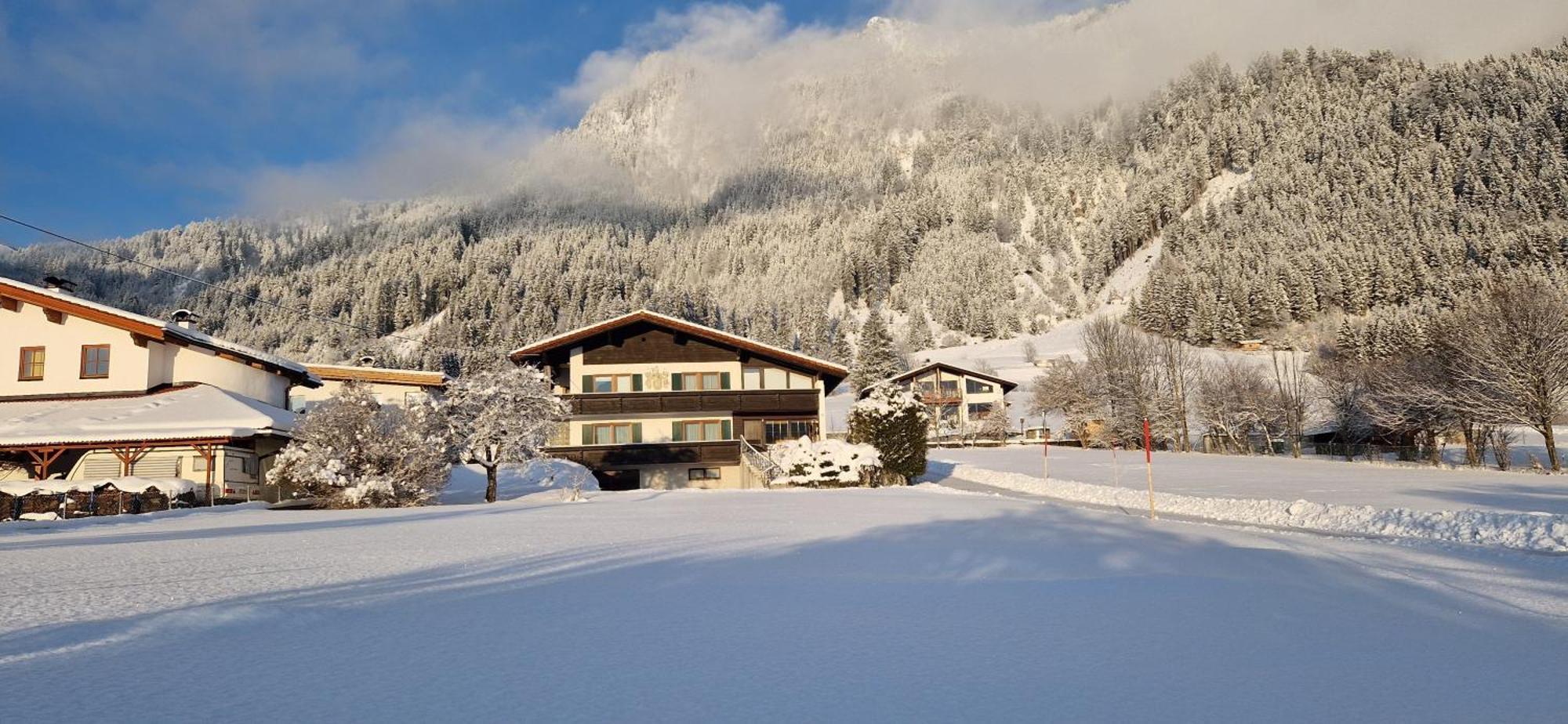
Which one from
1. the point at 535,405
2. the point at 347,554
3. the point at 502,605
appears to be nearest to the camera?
the point at 502,605

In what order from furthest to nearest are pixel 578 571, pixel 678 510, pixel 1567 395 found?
pixel 1567 395, pixel 678 510, pixel 578 571

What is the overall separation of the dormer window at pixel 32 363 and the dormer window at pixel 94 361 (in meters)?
1.56

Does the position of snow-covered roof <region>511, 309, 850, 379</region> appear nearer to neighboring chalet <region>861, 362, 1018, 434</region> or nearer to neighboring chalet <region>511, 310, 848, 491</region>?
neighboring chalet <region>511, 310, 848, 491</region>

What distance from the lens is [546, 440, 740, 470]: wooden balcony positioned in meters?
39.3

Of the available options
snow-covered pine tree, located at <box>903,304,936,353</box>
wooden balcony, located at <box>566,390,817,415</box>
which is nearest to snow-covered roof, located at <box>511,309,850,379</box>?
wooden balcony, located at <box>566,390,817,415</box>

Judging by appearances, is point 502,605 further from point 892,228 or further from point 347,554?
point 892,228

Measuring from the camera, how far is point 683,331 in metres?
40.8

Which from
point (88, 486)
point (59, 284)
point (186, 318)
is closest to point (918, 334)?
point (186, 318)

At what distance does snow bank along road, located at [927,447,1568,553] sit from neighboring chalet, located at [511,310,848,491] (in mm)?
8414

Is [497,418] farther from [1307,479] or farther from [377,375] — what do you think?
[1307,479]

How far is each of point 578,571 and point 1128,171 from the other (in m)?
213

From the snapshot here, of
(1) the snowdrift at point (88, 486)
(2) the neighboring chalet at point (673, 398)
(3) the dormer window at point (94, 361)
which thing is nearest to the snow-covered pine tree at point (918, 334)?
(2) the neighboring chalet at point (673, 398)

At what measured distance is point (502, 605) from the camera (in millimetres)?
6879

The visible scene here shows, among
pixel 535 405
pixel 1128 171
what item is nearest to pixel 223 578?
pixel 535 405
